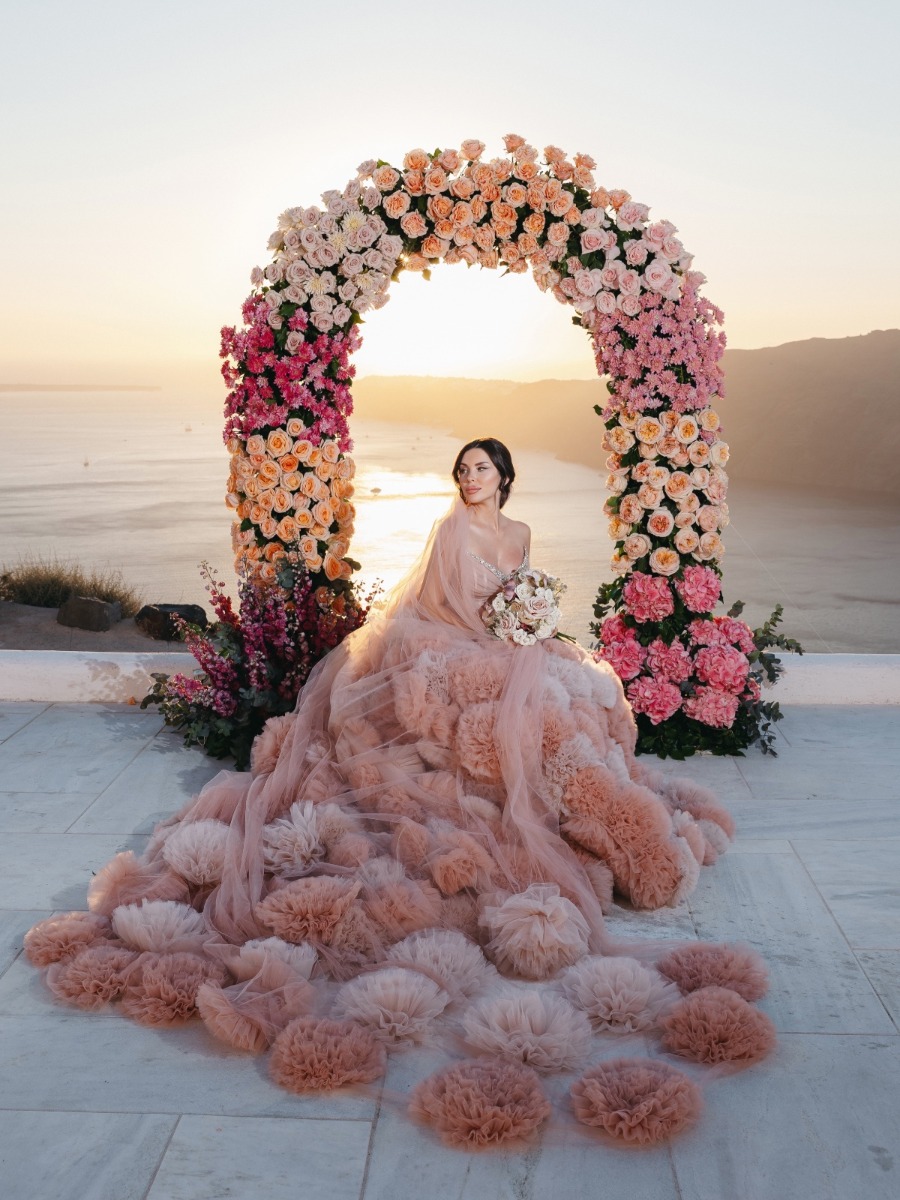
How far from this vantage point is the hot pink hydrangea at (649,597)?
17.9 feet

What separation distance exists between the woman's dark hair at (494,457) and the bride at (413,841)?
0.04ft

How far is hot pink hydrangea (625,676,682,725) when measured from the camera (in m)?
5.38

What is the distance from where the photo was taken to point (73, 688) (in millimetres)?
6254

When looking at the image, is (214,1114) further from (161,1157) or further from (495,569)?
(495,569)

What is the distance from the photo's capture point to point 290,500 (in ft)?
18.4

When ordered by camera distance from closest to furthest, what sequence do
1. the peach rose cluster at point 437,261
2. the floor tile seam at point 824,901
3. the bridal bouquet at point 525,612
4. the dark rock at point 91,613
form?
the floor tile seam at point 824,901 < the bridal bouquet at point 525,612 < the peach rose cluster at point 437,261 < the dark rock at point 91,613

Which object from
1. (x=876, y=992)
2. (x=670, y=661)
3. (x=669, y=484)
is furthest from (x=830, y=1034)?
(x=669, y=484)

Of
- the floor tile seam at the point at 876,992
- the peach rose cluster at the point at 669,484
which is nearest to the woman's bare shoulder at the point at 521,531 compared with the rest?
the peach rose cluster at the point at 669,484

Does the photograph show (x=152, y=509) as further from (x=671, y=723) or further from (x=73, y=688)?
(x=671, y=723)

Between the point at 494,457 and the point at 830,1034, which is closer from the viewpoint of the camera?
the point at 830,1034

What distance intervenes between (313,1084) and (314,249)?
3866 millimetres

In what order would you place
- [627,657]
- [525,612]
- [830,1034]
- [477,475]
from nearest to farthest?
1. [830,1034]
2. [525,612]
3. [477,475]
4. [627,657]

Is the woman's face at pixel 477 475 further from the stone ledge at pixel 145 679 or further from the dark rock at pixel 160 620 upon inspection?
the dark rock at pixel 160 620

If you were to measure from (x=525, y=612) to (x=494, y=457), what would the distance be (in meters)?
0.72
